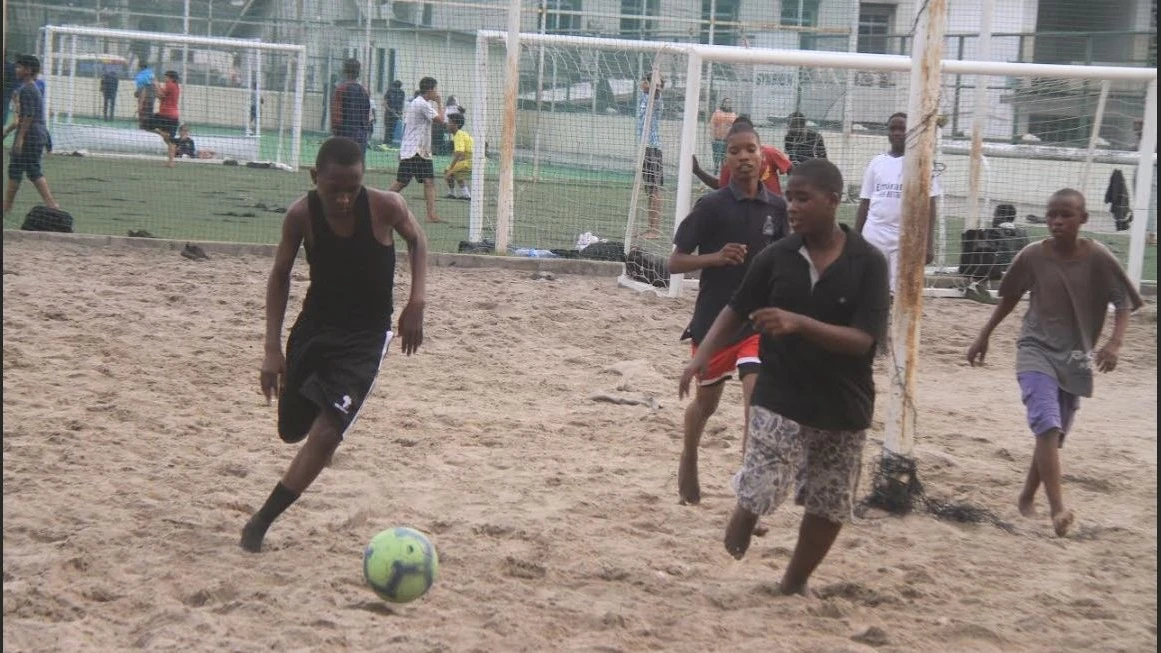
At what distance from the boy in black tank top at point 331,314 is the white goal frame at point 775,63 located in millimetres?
6698

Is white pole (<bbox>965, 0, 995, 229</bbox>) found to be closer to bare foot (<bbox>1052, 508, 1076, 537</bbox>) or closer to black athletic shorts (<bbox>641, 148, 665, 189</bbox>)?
black athletic shorts (<bbox>641, 148, 665, 189</bbox>)

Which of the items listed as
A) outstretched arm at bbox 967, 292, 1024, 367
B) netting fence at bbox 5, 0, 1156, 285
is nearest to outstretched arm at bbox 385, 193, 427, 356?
outstretched arm at bbox 967, 292, 1024, 367

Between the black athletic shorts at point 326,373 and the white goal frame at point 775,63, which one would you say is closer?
the black athletic shorts at point 326,373

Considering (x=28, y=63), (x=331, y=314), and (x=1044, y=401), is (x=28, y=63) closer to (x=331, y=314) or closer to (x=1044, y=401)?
(x=331, y=314)

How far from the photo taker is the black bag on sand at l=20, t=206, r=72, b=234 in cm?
1332

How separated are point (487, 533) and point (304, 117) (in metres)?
24.5

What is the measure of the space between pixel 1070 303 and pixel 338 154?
3.41m

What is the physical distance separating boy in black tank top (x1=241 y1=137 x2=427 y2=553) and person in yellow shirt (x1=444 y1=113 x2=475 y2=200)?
15.1m

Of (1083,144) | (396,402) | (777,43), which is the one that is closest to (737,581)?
(396,402)

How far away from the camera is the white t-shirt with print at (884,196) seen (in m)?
10.0

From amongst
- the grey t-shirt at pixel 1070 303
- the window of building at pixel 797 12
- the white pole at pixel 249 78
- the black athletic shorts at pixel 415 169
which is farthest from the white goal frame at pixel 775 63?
the window of building at pixel 797 12

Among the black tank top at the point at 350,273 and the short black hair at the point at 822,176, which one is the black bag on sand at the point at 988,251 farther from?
the black tank top at the point at 350,273

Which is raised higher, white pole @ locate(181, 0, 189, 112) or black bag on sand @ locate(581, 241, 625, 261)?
white pole @ locate(181, 0, 189, 112)

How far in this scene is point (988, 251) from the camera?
1324cm
